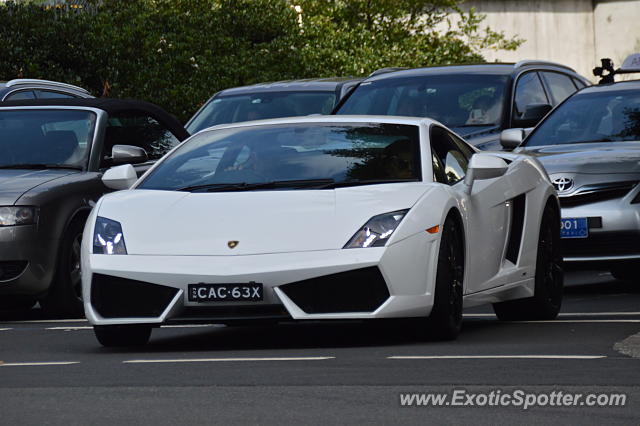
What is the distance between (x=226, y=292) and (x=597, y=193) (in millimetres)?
5301

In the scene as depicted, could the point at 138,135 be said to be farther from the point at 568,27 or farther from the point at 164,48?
the point at 568,27

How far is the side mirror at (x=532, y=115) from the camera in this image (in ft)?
52.1

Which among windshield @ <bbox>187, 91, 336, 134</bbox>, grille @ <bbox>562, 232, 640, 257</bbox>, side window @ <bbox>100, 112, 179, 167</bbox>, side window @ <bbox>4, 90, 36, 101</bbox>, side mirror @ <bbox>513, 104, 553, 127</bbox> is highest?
side window @ <bbox>100, 112, 179, 167</bbox>

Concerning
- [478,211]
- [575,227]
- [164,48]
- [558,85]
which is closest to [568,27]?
[164,48]

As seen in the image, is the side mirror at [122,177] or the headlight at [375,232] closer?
the headlight at [375,232]

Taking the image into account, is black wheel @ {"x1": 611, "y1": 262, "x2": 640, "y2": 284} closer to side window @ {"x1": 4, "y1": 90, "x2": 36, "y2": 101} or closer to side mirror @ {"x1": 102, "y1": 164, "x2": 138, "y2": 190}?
side mirror @ {"x1": 102, "y1": 164, "x2": 138, "y2": 190}

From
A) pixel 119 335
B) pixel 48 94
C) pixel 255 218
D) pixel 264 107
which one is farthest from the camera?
pixel 264 107

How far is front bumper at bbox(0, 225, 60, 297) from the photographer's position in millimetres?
11773

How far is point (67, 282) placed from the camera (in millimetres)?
12164

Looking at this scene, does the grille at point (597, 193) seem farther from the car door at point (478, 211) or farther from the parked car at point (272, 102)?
the parked car at point (272, 102)

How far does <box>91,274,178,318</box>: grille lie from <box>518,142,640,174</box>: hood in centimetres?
535

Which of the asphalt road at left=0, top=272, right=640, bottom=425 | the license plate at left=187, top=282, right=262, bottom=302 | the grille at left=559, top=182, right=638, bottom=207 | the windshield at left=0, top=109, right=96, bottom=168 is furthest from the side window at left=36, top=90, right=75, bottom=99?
the license plate at left=187, top=282, right=262, bottom=302

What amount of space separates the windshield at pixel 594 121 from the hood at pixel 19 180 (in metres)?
4.43

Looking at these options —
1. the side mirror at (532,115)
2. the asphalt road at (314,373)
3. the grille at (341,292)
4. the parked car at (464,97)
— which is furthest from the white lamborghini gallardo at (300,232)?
the side mirror at (532,115)
